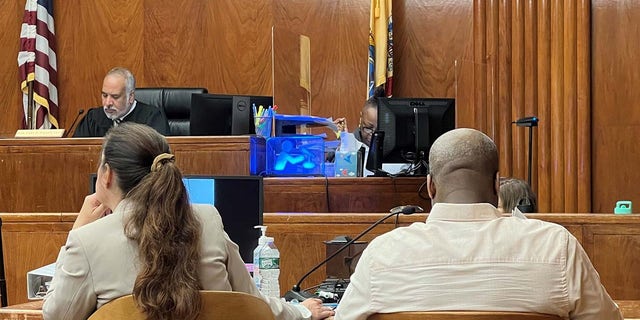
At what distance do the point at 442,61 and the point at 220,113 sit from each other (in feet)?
8.98

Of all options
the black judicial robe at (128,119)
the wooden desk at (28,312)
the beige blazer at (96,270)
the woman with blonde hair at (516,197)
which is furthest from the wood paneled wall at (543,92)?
the beige blazer at (96,270)

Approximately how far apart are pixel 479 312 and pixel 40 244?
2.86m

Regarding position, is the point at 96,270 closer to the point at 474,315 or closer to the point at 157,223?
the point at 157,223

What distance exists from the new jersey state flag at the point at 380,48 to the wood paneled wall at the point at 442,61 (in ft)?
0.66

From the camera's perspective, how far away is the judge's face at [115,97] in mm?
6684

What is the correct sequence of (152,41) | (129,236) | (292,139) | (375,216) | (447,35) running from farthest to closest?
(152,41) < (447,35) < (292,139) < (375,216) < (129,236)

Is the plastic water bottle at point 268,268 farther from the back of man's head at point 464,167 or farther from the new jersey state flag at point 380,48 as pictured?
the new jersey state flag at point 380,48

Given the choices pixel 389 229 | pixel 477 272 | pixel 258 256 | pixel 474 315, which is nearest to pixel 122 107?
pixel 389 229

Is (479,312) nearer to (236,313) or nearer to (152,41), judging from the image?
(236,313)

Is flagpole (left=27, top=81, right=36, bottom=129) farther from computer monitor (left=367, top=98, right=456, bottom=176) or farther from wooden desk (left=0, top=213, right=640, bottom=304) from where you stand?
wooden desk (left=0, top=213, right=640, bottom=304)

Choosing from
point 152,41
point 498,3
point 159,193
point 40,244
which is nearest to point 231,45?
point 152,41

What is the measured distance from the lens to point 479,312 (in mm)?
2018

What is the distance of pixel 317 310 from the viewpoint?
9.46 feet

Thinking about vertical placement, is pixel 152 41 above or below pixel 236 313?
above
